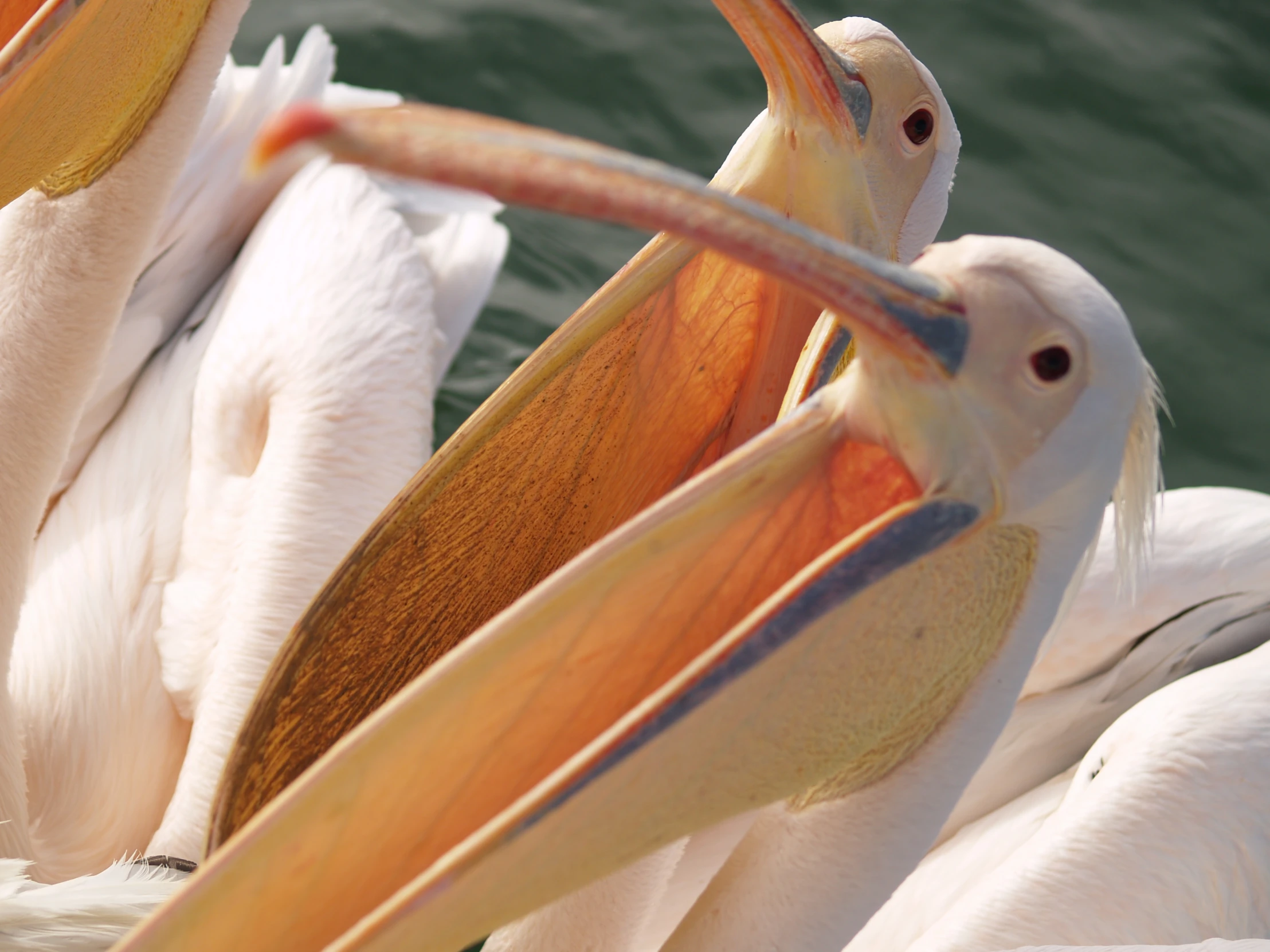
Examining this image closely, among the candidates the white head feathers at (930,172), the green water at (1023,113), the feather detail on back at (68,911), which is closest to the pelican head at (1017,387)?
the white head feathers at (930,172)

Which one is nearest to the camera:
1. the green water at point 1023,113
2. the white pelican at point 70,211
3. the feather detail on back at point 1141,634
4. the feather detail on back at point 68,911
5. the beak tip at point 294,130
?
the beak tip at point 294,130

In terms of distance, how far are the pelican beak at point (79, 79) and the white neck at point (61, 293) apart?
0.02m

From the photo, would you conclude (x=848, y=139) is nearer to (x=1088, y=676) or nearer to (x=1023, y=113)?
(x=1088, y=676)

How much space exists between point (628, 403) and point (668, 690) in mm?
645

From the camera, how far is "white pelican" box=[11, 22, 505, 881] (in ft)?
7.36

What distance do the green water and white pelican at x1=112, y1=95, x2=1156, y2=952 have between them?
7.73 feet

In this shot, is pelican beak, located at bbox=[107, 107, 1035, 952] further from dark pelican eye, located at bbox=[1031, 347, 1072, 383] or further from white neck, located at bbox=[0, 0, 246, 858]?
white neck, located at bbox=[0, 0, 246, 858]

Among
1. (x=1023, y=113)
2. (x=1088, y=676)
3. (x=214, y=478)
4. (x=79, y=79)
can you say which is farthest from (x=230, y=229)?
(x=1023, y=113)

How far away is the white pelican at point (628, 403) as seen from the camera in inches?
63.6

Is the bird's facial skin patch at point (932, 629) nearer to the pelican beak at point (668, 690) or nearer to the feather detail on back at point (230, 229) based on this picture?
the pelican beak at point (668, 690)

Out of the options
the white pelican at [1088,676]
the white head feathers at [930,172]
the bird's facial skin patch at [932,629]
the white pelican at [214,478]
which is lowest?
the white pelican at [1088,676]

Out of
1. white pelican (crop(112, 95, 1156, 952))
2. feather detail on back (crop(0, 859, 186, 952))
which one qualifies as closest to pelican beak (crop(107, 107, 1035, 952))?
white pelican (crop(112, 95, 1156, 952))

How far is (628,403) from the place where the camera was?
174cm

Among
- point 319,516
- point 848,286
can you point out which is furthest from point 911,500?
point 319,516
